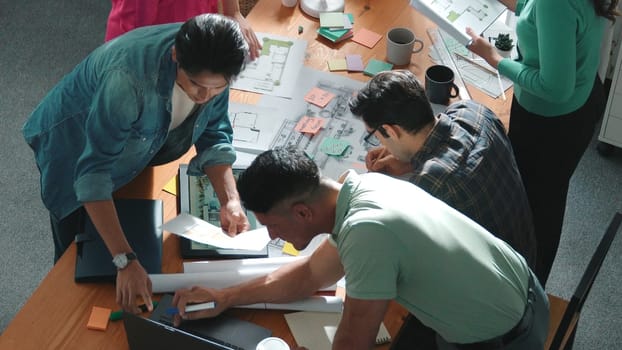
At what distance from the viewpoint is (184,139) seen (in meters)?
2.19

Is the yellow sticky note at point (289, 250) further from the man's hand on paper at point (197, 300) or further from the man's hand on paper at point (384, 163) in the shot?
the man's hand on paper at point (384, 163)

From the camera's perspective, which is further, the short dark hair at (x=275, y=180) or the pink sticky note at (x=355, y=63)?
the pink sticky note at (x=355, y=63)

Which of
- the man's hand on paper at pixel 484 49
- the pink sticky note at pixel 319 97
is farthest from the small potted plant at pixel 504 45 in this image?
the pink sticky note at pixel 319 97

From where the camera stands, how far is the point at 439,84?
251 centimetres

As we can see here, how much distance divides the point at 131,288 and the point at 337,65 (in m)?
1.22

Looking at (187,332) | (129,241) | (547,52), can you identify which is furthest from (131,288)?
(547,52)

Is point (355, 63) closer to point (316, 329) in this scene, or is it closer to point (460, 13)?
point (460, 13)

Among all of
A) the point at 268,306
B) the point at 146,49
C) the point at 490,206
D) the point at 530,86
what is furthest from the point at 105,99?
the point at 530,86

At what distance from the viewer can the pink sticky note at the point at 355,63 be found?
2727mm

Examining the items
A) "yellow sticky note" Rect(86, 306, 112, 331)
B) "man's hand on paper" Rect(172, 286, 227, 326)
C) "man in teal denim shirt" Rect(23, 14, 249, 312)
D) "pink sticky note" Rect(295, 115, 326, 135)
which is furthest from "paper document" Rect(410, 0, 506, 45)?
"yellow sticky note" Rect(86, 306, 112, 331)

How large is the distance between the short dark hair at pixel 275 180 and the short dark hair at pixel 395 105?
0.41 m

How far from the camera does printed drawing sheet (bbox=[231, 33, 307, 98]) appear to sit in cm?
263

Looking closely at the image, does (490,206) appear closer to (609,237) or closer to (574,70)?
(609,237)

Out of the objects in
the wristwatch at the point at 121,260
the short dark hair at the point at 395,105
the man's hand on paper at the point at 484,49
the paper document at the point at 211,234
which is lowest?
the paper document at the point at 211,234
